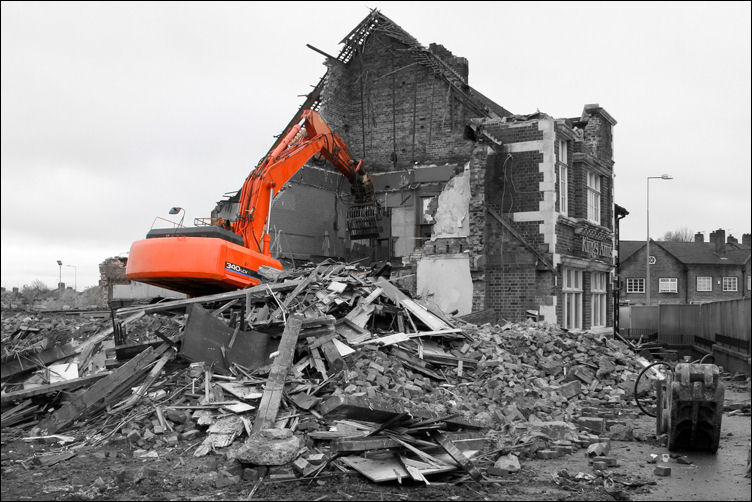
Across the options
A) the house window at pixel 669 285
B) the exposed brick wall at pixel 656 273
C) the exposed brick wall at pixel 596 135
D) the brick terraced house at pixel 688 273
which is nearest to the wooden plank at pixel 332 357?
the exposed brick wall at pixel 596 135

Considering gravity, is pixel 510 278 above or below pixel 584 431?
above

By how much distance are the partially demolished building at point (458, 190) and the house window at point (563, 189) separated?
0.06 meters

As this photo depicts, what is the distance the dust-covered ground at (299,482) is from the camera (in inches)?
285

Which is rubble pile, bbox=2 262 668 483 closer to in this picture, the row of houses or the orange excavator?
the orange excavator

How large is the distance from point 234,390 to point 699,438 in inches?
251

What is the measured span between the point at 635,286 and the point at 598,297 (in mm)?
37396

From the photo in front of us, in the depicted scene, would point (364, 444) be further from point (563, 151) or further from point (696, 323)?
point (696, 323)

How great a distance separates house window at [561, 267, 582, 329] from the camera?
64.5 feet

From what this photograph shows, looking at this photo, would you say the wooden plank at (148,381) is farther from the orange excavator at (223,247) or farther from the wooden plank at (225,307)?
the orange excavator at (223,247)

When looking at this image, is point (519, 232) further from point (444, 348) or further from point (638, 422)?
point (638, 422)

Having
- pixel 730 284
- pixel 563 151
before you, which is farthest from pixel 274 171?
pixel 730 284

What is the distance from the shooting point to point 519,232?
18781 millimetres

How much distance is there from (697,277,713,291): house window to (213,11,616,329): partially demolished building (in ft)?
120

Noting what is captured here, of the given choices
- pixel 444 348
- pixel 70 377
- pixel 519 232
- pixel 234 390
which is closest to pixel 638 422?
pixel 444 348
